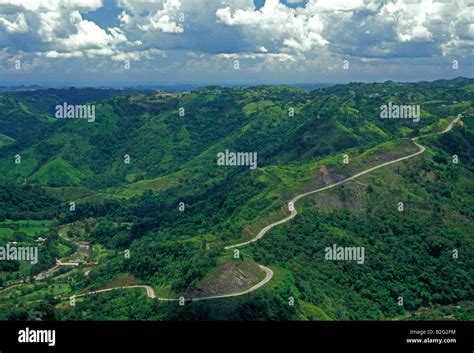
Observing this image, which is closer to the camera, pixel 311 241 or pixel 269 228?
pixel 311 241

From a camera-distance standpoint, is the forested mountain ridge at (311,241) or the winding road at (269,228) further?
the forested mountain ridge at (311,241)

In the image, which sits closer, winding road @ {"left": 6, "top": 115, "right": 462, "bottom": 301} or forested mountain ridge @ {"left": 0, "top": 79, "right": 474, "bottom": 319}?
winding road @ {"left": 6, "top": 115, "right": 462, "bottom": 301}

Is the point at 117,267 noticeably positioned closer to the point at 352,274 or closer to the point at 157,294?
the point at 157,294

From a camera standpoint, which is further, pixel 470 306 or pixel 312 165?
pixel 312 165

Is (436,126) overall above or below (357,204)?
above

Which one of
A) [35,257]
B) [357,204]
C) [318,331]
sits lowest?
[35,257]

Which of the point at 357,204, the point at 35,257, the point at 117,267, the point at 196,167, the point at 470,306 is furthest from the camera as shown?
the point at 196,167

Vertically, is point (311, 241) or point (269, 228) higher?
point (269, 228)

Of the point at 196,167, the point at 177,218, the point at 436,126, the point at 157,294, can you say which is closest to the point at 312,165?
the point at 177,218

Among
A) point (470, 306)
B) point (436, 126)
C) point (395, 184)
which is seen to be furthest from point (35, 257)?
point (436, 126)

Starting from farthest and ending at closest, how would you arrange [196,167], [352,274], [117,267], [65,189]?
[196,167]
[65,189]
[117,267]
[352,274]
